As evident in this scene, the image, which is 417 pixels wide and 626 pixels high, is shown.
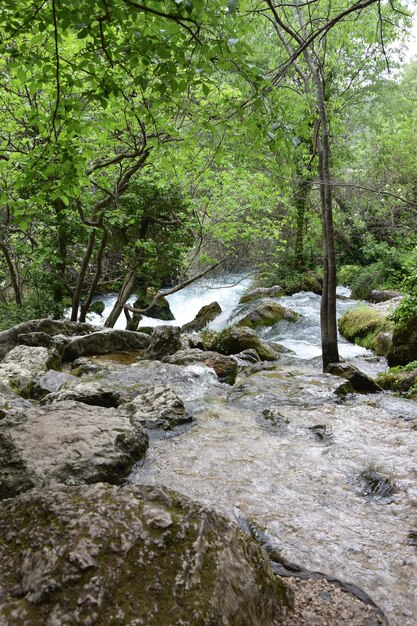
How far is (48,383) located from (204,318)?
424 inches

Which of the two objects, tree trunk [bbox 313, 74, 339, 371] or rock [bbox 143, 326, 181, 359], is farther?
rock [bbox 143, 326, 181, 359]

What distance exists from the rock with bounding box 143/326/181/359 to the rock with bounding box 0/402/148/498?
5689 millimetres

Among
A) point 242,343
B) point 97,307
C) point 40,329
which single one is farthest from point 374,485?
point 97,307

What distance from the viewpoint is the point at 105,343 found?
10609 mm

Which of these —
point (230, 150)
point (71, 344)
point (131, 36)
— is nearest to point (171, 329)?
point (71, 344)

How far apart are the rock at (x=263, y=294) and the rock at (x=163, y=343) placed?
29.2 feet

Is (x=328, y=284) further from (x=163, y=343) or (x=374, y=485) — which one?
(x=374, y=485)

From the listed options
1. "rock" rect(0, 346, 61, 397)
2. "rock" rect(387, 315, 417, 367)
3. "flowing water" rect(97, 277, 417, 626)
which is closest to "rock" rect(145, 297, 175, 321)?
"rock" rect(0, 346, 61, 397)

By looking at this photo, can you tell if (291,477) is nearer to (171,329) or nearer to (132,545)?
(132,545)

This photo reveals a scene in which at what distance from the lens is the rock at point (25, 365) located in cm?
723

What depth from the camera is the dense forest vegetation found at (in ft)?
9.68

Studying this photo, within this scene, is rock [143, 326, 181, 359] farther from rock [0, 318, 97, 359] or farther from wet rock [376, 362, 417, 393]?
wet rock [376, 362, 417, 393]

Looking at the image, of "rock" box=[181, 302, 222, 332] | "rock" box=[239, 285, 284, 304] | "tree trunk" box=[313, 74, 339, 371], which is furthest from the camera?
"rock" box=[239, 285, 284, 304]

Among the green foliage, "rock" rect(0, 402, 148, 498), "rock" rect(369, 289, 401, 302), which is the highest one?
the green foliage
